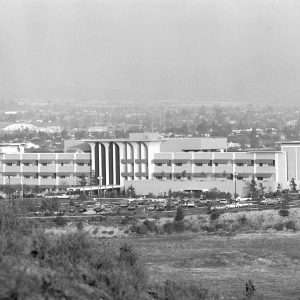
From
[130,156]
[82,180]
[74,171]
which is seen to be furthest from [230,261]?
[74,171]

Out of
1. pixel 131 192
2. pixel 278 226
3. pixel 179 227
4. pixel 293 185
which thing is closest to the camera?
pixel 278 226

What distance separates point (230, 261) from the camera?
27.6 metres

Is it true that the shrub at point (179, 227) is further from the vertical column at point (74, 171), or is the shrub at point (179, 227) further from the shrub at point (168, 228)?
the vertical column at point (74, 171)

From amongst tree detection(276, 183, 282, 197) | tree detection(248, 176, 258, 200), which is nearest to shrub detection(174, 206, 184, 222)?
tree detection(248, 176, 258, 200)

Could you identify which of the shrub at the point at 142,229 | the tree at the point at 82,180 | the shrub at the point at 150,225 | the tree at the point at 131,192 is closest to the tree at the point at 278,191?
the tree at the point at 131,192

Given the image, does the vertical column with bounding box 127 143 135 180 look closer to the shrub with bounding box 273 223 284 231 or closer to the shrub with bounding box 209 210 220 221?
the shrub with bounding box 209 210 220 221

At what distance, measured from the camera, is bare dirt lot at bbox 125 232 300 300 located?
23094 mm

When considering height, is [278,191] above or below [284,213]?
above

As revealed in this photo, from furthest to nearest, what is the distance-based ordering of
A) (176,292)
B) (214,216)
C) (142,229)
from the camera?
1. (214,216)
2. (142,229)
3. (176,292)

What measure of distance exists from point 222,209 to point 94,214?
4.05 m

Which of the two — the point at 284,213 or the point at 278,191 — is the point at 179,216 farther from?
the point at 278,191

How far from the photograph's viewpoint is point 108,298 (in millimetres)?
14391

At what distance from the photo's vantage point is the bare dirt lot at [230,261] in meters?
23.1

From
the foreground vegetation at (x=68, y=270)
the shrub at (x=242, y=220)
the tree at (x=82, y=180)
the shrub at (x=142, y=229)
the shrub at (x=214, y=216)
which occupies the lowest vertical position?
the shrub at (x=142, y=229)
